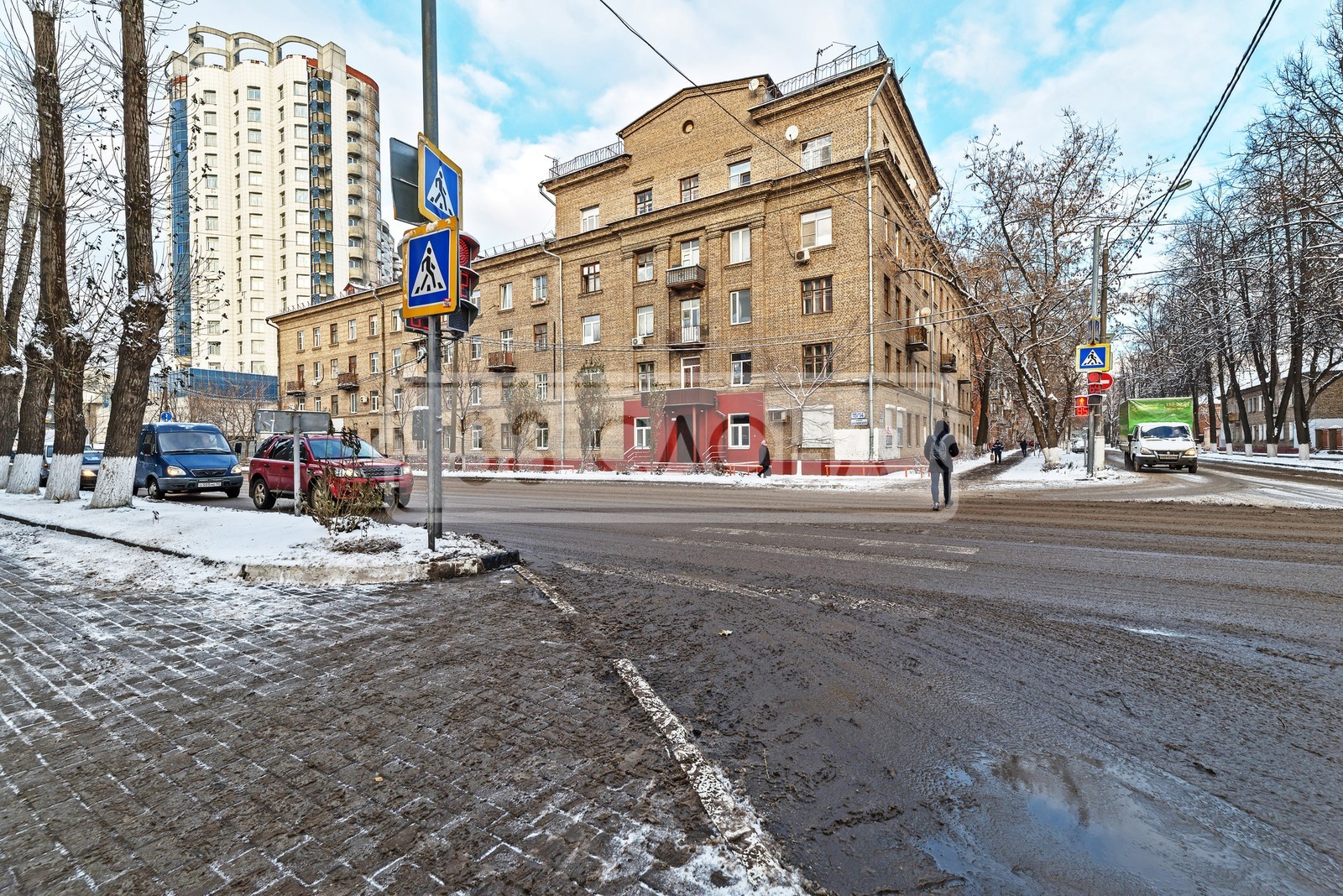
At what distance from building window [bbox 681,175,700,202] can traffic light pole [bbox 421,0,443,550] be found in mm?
26573

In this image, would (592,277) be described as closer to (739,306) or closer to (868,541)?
(739,306)

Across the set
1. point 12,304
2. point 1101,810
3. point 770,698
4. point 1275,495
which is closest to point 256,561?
point 770,698

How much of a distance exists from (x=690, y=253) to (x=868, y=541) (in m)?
27.0

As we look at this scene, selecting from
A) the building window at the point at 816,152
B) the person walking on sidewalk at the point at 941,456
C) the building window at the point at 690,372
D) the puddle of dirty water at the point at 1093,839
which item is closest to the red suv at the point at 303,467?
the person walking on sidewalk at the point at 941,456

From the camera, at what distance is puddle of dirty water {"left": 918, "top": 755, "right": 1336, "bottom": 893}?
6.26 ft

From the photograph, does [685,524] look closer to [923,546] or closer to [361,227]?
[923,546]

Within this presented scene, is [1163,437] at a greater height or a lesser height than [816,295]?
lesser

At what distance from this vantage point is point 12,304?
1536 cm

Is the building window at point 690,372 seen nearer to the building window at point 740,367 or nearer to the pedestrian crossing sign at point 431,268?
the building window at point 740,367

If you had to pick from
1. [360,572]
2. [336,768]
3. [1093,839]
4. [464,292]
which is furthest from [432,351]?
[1093,839]

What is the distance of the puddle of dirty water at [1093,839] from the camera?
1909mm

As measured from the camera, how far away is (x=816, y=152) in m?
29.0

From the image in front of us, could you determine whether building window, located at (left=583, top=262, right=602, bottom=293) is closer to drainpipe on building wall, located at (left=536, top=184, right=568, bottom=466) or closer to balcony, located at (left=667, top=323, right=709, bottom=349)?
drainpipe on building wall, located at (left=536, top=184, right=568, bottom=466)

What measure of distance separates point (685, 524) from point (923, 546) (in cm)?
392
